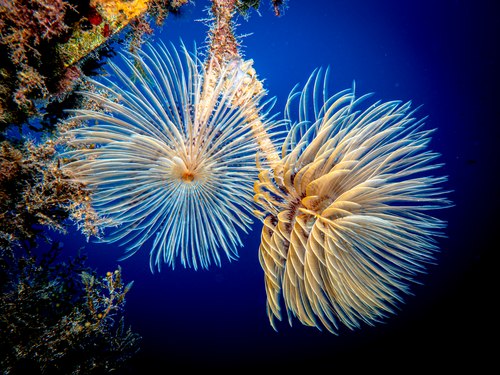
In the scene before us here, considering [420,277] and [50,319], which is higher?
[420,277]

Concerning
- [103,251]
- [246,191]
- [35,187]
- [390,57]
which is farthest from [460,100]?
[103,251]

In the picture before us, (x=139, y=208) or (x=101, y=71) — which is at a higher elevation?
(x=101, y=71)

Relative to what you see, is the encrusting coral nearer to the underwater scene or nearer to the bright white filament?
the underwater scene

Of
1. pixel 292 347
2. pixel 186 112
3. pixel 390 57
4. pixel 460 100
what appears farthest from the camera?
pixel 292 347

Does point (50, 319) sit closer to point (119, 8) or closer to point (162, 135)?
point (162, 135)

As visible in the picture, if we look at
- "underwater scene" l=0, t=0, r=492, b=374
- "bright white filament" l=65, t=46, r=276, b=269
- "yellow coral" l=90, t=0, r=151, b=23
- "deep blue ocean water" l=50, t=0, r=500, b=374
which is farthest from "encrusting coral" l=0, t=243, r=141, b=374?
"deep blue ocean water" l=50, t=0, r=500, b=374

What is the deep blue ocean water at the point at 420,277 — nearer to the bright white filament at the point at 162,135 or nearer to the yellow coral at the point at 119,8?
the yellow coral at the point at 119,8

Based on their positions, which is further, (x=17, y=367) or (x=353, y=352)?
(x=353, y=352)

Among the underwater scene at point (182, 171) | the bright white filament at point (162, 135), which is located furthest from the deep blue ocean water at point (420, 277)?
the bright white filament at point (162, 135)

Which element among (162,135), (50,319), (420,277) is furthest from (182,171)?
(420,277)

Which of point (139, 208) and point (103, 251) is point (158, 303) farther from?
point (139, 208)
